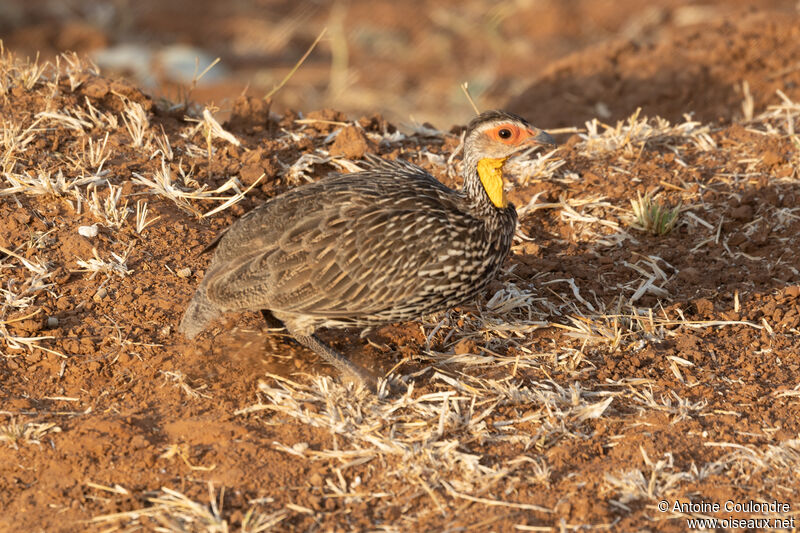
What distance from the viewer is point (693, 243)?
6.46 metres

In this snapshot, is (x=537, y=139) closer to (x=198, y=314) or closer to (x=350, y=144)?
(x=350, y=144)

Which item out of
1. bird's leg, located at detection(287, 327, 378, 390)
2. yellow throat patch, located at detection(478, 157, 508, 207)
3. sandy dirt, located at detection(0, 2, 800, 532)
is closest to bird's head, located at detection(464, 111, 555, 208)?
yellow throat patch, located at detection(478, 157, 508, 207)

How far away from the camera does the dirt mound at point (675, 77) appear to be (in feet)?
30.5

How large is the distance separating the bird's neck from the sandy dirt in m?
0.73

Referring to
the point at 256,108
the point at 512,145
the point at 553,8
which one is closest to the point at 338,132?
the point at 256,108

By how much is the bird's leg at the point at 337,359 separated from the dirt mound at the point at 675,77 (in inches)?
183

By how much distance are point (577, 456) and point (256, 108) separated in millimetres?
3920

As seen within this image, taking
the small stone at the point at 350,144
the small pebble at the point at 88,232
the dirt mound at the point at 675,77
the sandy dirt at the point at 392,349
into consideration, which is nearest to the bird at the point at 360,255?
the sandy dirt at the point at 392,349

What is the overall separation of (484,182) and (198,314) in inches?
69.1

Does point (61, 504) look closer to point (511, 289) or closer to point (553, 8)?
point (511, 289)

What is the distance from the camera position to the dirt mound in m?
9.30

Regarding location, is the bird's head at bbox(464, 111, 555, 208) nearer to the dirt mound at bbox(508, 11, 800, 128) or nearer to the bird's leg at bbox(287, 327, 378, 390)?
the bird's leg at bbox(287, 327, 378, 390)

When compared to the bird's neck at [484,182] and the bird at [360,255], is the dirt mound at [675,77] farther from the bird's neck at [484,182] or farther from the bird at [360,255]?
the bird at [360,255]

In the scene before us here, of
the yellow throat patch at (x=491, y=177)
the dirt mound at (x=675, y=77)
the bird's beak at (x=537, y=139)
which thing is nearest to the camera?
the bird's beak at (x=537, y=139)
